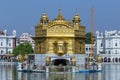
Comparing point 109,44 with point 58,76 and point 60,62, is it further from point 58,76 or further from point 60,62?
point 58,76

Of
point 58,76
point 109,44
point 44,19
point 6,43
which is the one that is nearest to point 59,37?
point 44,19

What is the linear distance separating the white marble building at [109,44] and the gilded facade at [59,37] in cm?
3750

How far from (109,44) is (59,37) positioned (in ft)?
148

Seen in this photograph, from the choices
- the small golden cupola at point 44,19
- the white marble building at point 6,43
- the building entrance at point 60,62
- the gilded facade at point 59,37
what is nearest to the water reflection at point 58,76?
the building entrance at point 60,62

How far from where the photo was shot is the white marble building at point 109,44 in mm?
91131

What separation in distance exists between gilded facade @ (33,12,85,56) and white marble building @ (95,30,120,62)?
123 ft

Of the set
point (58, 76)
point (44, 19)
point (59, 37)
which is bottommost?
point (58, 76)

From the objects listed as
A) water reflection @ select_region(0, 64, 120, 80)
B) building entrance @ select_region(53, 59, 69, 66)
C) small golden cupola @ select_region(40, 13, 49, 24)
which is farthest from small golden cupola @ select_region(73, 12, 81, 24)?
water reflection @ select_region(0, 64, 120, 80)

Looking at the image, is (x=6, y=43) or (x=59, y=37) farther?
(x=6, y=43)

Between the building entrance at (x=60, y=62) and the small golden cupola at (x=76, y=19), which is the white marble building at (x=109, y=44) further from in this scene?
the building entrance at (x=60, y=62)

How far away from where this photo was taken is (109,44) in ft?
308

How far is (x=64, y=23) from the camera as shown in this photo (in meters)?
49.7

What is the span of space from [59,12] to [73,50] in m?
4.20

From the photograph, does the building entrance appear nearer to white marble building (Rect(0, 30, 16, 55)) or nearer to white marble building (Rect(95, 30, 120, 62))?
white marble building (Rect(95, 30, 120, 62))
